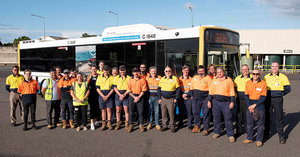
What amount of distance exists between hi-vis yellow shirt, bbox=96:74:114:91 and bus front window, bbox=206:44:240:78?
3095mm

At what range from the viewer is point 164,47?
26.2 ft

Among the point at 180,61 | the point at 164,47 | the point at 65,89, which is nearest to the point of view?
the point at 65,89

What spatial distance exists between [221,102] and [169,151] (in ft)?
5.58

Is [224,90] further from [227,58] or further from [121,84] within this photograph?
[227,58]

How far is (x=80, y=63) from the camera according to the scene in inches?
423

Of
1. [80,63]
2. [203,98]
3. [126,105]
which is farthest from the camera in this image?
[80,63]

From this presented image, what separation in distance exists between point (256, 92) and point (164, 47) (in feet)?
11.5

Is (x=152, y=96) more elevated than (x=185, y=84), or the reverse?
(x=185, y=84)

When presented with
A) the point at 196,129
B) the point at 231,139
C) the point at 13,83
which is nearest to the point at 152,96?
the point at 196,129

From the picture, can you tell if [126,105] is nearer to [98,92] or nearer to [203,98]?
[98,92]

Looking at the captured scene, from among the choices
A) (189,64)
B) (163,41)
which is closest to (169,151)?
(189,64)

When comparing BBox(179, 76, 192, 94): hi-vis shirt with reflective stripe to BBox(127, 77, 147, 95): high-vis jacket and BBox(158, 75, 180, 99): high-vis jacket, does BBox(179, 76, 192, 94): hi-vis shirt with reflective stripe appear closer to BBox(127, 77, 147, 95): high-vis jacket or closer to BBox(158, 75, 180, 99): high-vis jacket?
BBox(158, 75, 180, 99): high-vis jacket

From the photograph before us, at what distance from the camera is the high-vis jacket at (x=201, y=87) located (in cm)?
612

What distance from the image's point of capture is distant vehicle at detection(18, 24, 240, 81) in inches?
285
